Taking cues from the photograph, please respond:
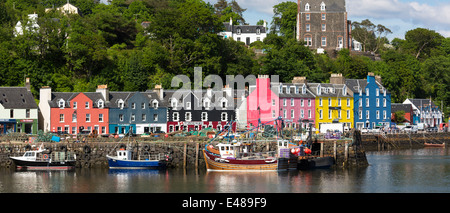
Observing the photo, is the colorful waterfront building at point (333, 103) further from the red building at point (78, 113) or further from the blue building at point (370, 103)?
the red building at point (78, 113)

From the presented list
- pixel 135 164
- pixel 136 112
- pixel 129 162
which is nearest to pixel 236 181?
pixel 135 164

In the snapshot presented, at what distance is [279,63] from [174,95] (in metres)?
21.2

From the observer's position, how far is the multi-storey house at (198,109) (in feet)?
266

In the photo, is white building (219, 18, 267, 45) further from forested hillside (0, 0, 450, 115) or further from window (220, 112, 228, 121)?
window (220, 112, 228, 121)

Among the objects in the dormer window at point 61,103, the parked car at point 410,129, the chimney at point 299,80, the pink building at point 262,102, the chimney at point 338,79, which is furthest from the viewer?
the chimney at point 338,79

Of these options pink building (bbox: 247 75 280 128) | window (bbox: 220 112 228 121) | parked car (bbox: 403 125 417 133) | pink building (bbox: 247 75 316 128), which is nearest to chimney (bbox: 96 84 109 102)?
window (bbox: 220 112 228 121)

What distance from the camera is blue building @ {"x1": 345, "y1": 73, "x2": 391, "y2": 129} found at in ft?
307

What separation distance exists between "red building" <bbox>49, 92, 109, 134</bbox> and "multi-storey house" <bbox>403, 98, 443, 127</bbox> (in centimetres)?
5033

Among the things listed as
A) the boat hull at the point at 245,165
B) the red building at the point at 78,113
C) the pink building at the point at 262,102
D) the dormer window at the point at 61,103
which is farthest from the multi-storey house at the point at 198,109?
the boat hull at the point at 245,165

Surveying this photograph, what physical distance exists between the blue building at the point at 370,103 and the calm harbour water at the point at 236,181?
3038 cm

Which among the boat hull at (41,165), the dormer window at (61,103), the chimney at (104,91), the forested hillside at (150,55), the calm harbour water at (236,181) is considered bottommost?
the calm harbour water at (236,181)
